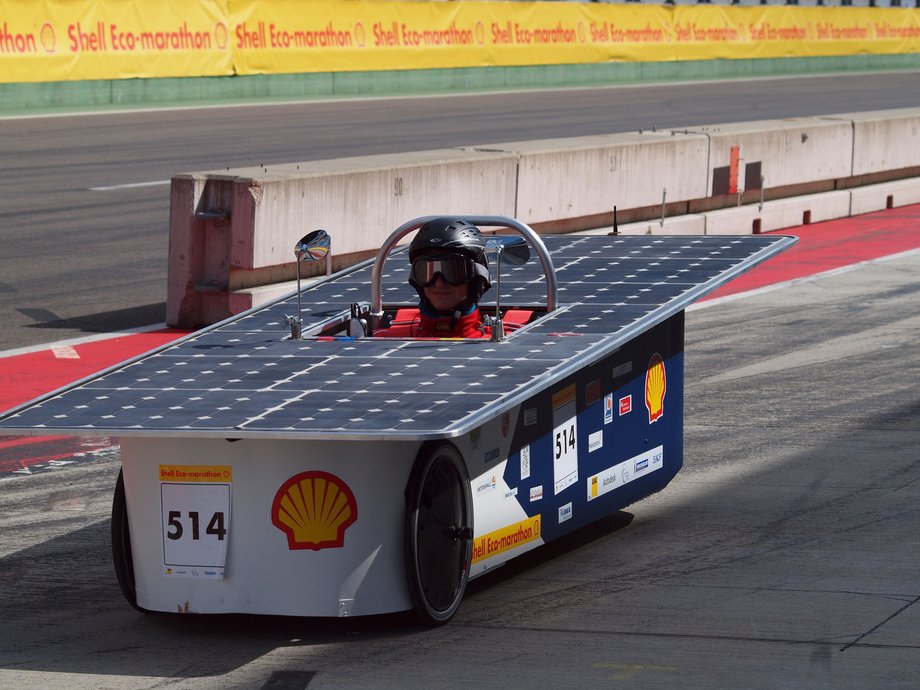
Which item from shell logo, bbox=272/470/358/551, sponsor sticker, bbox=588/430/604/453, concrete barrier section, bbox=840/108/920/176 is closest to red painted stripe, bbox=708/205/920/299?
concrete barrier section, bbox=840/108/920/176

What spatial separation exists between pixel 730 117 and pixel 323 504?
31621mm

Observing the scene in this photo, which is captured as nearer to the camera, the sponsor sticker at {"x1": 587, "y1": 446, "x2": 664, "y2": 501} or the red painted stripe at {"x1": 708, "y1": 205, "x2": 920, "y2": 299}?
the sponsor sticker at {"x1": 587, "y1": 446, "x2": 664, "y2": 501}

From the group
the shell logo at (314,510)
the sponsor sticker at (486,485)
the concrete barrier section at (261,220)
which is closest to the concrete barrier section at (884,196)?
the concrete barrier section at (261,220)

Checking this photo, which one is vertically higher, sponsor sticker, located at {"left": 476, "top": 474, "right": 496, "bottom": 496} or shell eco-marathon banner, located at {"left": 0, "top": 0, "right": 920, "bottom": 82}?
shell eco-marathon banner, located at {"left": 0, "top": 0, "right": 920, "bottom": 82}

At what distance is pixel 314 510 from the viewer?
7.33 metres

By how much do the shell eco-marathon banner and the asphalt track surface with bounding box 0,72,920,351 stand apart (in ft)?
4.37

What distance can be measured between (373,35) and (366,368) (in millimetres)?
32858

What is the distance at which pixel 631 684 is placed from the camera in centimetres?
691

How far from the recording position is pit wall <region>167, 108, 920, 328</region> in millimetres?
15312

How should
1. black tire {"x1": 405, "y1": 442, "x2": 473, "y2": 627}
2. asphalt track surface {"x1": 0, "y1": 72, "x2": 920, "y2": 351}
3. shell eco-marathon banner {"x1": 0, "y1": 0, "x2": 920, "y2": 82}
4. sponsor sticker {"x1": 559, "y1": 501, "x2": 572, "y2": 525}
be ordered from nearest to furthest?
black tire {"x1": 405, "y1": 442, "x2": 473, "y2": 627} → sponsor sticker {"x1": 559, "y1": 501, "x2": 572, "y2": 525} → asphalt track surface {"x1": 0, "y1": 72, "x2": 920, "y2": 351} → shell eco-marathon banner {"x1": 0, "y1": 0, "x2": 920, "y2": 82}

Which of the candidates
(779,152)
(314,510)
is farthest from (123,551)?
(779,152)

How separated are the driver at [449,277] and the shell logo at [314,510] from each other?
1852 millimetres

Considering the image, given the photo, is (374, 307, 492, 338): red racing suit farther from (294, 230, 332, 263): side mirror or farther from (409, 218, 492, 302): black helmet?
(294, 230, 332, 263): side mirror

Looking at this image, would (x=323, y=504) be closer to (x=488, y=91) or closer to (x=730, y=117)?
(x=730, y=117)
